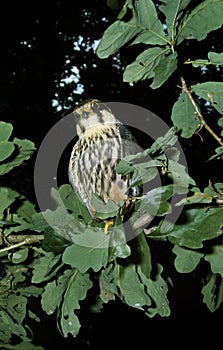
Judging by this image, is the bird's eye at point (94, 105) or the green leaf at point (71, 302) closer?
the green leaf at point (71, 302)

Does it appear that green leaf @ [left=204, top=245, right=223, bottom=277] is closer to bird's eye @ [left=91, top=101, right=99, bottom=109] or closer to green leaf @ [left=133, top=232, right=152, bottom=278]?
green leaf @ [left=133, top=232, right=152, bottom=278]

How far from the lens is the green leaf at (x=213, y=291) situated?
1213 millimetres

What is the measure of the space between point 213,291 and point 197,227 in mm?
453

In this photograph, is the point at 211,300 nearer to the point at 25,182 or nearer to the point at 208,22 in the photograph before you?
the point at 208,22

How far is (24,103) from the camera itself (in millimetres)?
4258

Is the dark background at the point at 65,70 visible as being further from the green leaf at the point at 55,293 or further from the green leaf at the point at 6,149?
the green leaf at the point at 6,149

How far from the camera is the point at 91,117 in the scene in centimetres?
233

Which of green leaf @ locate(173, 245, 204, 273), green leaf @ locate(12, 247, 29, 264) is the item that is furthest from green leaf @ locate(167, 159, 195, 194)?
green leaf @ locate(12, 247, 29, 264)

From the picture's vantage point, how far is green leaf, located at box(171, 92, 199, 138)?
927 millimetres

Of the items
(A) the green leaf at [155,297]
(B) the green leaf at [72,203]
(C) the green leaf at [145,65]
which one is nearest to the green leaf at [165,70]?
(C) the green leaf at [145,65]

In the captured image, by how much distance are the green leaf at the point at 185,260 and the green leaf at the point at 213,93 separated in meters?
0.37

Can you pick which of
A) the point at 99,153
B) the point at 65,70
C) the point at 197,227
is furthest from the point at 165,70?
the point at 65,70

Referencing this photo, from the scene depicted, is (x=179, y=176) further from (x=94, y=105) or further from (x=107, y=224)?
(x=94, y=105)

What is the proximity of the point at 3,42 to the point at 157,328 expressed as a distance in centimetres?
356
